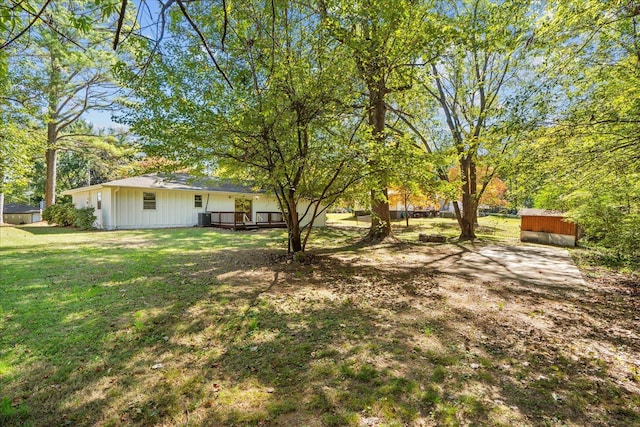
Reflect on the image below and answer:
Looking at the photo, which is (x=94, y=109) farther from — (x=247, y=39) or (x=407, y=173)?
(x=407, y=173)

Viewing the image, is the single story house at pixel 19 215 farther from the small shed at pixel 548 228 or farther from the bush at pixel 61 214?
the small shed at pixel 548 228

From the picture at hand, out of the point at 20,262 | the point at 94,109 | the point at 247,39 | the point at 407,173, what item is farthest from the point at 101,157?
the point at 407,173

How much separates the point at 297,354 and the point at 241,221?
1548 centimetres

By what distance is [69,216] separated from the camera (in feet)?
55.6

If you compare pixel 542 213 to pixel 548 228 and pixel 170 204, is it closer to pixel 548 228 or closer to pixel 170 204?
pixel 548 228

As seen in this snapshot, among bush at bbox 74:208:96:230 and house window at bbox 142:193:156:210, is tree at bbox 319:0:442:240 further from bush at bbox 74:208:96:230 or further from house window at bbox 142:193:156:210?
bush at bbox 74:208:96:230

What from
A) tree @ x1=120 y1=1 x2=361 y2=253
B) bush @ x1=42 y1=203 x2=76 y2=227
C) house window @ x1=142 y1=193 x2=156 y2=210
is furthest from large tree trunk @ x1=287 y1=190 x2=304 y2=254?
bush @ x1=42 y1=203 x2=76 y2=227

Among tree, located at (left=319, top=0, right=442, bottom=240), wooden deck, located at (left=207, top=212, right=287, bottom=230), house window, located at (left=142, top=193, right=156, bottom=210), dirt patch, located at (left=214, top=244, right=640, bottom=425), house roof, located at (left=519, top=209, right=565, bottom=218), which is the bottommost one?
dirt patch, located at (left=214, top=244, right=640, bottom=425)

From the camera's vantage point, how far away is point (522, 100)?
5.51 meters

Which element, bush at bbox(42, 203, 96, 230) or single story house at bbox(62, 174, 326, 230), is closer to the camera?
single story house at bbox(62, 174, 326, 230)

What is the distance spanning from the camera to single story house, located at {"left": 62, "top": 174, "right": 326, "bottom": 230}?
50.9ft

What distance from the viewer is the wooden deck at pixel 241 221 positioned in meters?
17.2

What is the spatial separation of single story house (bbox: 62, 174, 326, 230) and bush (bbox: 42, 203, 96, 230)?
41cm

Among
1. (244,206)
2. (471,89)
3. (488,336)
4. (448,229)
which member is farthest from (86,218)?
(448,229)
